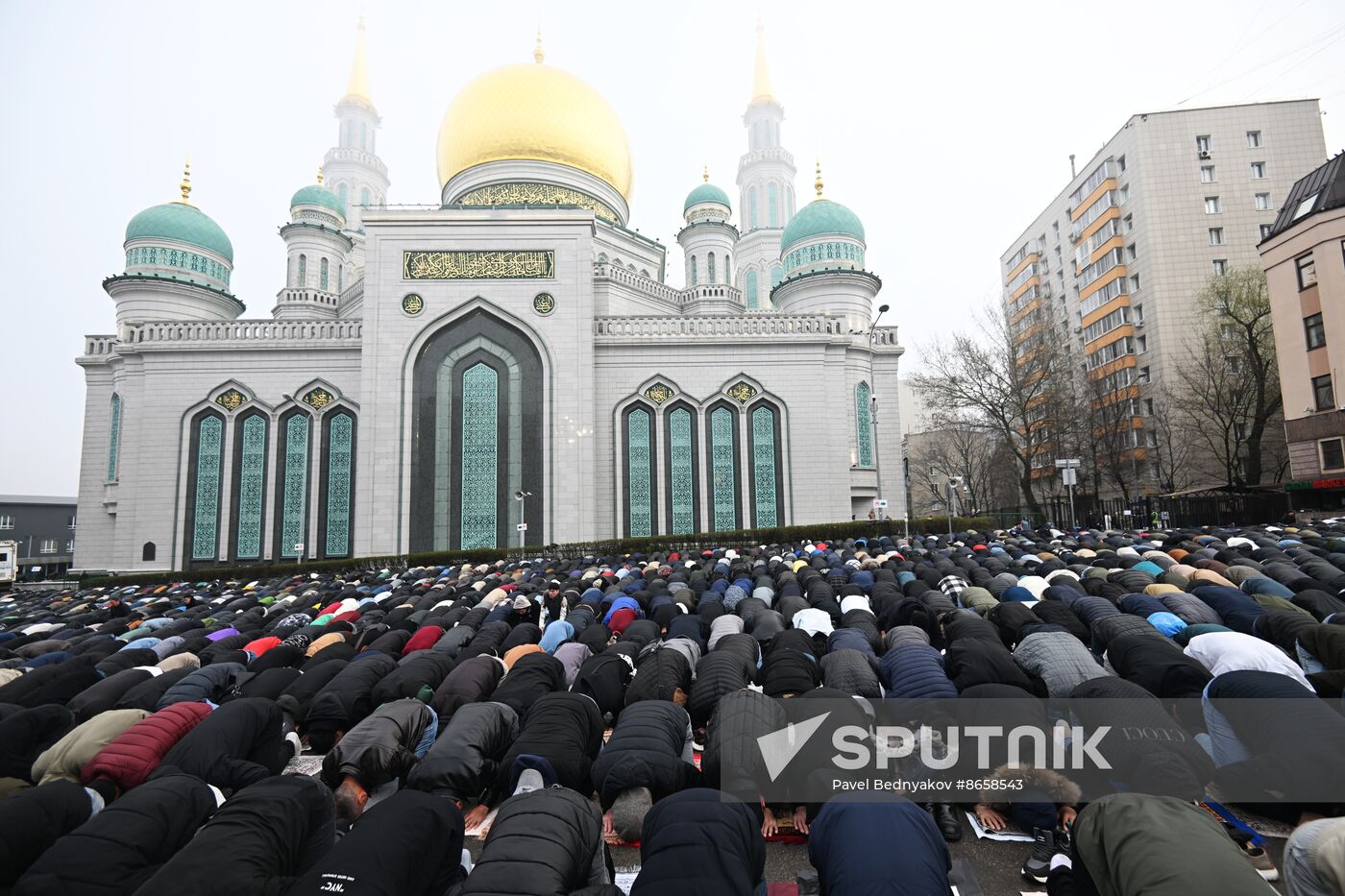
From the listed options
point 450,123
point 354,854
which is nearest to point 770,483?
point 450,123

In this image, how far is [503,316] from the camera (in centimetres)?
2191

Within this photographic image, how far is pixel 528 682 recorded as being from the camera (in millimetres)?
5324

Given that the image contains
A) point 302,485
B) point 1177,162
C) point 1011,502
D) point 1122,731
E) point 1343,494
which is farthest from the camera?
point 1011,502

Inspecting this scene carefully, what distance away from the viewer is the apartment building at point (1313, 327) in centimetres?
1727

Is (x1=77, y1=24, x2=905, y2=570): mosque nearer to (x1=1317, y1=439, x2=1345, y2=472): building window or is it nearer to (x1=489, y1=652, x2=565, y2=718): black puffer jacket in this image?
(x1=1317, y1=439, x2=1345, y2=472): building window

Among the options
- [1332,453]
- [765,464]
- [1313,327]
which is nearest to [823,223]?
[765,464]

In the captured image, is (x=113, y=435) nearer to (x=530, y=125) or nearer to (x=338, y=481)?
(x=338, y=481)

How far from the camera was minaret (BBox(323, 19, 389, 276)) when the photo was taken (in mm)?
32281

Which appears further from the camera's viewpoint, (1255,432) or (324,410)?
(324,410)

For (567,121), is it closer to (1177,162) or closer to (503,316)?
(503,316)

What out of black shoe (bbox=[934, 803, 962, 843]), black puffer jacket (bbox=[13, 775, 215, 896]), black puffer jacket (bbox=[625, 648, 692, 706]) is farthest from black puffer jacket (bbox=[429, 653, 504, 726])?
black shoe (bbox=[934, 803, 962, 843])

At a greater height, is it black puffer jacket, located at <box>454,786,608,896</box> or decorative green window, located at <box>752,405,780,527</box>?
decorative green window, located at <box>752,405,780,527</box>

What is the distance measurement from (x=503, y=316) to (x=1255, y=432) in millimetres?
22534

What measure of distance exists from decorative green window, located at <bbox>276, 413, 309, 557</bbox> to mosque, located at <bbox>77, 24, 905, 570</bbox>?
0.20 ft
